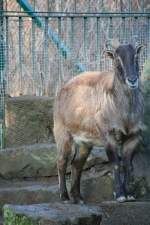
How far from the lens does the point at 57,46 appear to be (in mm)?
9430

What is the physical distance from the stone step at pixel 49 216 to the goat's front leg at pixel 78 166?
1733 millimetres

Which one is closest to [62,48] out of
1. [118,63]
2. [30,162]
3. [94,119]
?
[30,162]

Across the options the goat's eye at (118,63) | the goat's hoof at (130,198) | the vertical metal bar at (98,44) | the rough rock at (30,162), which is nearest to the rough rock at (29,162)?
the rough rock at (30,162)

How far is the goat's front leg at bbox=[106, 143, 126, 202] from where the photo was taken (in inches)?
285

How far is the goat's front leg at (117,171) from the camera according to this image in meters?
7.23

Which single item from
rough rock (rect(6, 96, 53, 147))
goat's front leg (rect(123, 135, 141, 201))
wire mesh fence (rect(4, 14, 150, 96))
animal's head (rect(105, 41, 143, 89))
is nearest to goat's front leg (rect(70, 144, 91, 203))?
goat's front leg (rect(123, 135, 141, 201))

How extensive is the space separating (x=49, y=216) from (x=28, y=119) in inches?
135

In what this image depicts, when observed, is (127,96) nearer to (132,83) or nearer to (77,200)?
(132,83)

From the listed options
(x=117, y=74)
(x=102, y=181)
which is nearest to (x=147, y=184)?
(x=102, y=181)

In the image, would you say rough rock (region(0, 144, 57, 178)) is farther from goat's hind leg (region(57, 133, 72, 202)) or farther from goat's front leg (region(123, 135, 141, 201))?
goat's front leg (region(123, 135, 141, 201))

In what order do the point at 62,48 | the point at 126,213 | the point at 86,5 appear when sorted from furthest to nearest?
the point at 86,5 → the point at 62,48 → the point at 126,213

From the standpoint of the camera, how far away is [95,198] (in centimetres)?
821

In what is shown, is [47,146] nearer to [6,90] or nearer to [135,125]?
[6,90]

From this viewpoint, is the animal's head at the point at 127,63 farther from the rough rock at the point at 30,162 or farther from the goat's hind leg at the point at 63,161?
the rough rock at the point at 30,162
